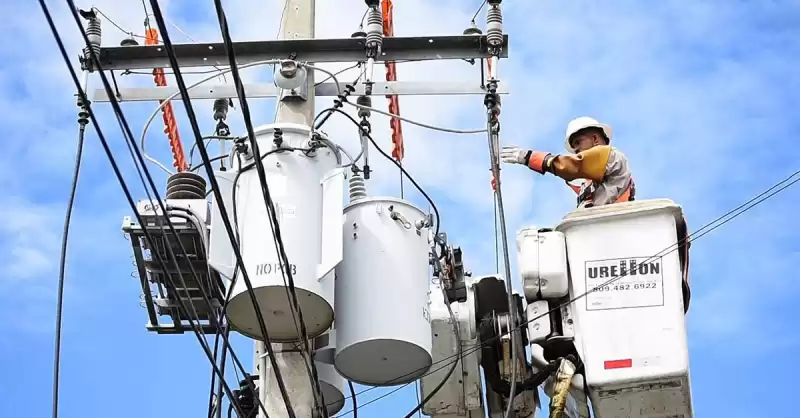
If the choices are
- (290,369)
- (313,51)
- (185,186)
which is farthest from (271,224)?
(313,51)

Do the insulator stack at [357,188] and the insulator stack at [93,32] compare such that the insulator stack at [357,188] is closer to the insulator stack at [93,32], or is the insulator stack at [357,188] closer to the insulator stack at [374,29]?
the insulator stack at [374,29]

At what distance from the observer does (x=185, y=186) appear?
18.9ft

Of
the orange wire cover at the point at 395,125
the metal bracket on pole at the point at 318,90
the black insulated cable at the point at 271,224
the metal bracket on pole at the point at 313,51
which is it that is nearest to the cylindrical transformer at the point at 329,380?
the black insulated cable at the point at 271,224

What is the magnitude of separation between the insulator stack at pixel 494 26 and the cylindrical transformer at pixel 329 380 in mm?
1897

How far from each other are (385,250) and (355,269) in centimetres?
18

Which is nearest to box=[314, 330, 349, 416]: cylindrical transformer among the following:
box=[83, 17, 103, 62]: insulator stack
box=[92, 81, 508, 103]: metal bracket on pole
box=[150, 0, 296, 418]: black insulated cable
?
box=[150, 0, 296, 418]: black insulated cable

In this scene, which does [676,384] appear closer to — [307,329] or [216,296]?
[307,329]

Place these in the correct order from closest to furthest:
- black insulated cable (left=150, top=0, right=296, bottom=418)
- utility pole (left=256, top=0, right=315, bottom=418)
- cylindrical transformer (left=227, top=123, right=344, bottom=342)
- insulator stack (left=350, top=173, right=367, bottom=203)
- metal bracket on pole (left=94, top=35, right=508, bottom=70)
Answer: black insulated cable (left=150, top=0, right=296, bottom=418) < cylindrical transformer (left=227, top=123, right=344, bottom=342) < utility pole (left=256, top=0, right=315, bottom=418) < insulator stack (left=350, top=173, right=367, bottom=203) < metal bracket on pole (left=94, top=35, right=508, bottom=70)

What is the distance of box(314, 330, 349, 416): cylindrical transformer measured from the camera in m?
5.38

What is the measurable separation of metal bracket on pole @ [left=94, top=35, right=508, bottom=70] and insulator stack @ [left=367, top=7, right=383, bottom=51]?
3.1 inches

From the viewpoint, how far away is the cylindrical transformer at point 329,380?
538cm

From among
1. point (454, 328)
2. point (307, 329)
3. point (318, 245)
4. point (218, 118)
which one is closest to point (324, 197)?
point (318, 245)

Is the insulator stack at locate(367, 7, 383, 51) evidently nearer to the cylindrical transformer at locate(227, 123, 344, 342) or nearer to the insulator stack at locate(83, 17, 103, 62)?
the cylindrical transformer at locate(227, 123, 344, 342)

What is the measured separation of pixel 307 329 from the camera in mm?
5141
